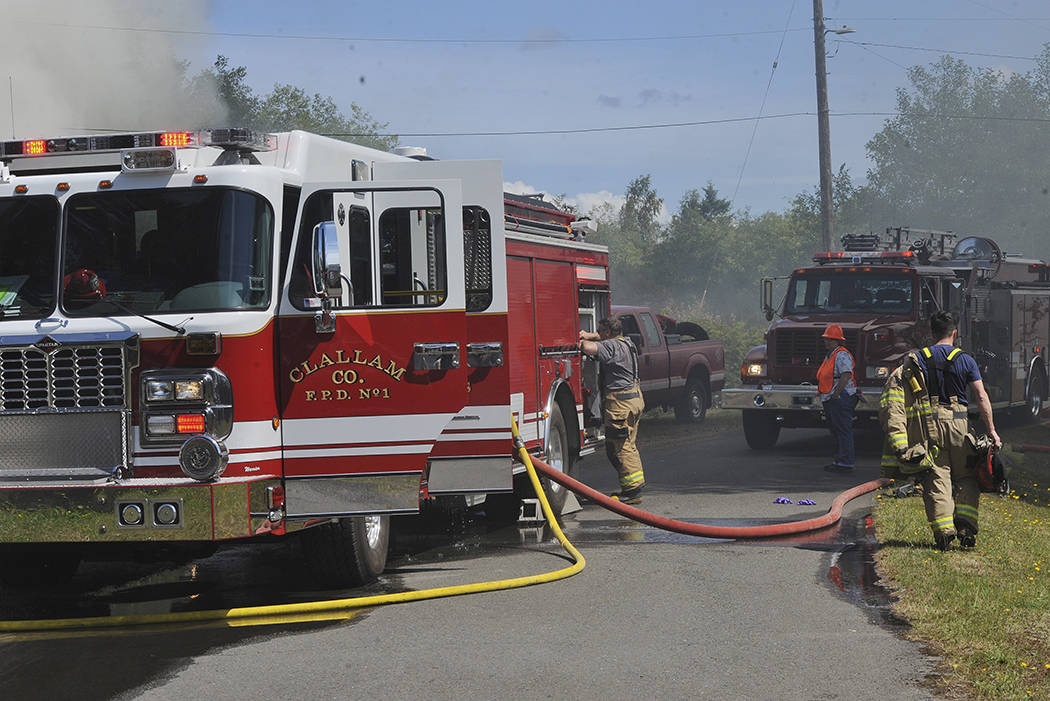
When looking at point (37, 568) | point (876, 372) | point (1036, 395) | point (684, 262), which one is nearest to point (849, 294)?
point (876, 372)

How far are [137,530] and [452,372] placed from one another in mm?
1975

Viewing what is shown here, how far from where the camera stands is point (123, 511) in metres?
6.64

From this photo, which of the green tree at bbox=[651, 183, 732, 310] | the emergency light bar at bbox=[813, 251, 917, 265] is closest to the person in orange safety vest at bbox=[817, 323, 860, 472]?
the emergency light bar at bbox=[813, 251, 917, 265]

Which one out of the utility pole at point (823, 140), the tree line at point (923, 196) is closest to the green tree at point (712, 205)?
the tree line at point (923, 196)

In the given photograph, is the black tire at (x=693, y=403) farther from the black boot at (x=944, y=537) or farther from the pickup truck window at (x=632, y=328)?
the black boot at (x=944, y=537)

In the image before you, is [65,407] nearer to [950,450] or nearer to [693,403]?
[950,450]

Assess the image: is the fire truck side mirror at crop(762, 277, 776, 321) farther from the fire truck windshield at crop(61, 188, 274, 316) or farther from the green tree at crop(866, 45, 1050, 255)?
the green tree at crop(866, 45, 1050, 255)

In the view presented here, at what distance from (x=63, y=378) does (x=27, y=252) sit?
851 millimetres

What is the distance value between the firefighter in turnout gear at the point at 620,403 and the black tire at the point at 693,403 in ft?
31.0

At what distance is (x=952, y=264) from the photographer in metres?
18.6

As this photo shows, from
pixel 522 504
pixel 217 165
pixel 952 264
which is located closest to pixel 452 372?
pixel 217 165

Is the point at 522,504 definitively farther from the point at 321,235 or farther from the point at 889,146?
the point at 889,146

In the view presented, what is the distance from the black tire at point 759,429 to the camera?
680 inches

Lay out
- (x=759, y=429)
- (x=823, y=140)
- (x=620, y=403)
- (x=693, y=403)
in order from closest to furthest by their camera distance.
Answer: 1. (x=620, y=403)
2. (x=759, y=429)
3. (x=693, y=403)
4. (x=823, y=140)
